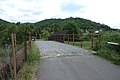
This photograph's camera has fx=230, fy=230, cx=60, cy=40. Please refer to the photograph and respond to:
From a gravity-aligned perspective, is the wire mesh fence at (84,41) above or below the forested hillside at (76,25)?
below

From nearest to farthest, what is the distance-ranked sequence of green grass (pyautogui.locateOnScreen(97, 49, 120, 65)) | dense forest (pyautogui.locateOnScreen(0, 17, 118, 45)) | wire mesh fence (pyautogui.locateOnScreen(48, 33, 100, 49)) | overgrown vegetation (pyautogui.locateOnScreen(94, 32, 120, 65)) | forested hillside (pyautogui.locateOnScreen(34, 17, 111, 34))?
1. green grass (pyautogui.locateOnScreen(97, 49, 120, 65))
2. overgrown vegetation (pyautogui.locateOnScreen(94, 32, 120, 65))
3. wire mesh fence (pyautogui.locateOnScreen(48, 33, 100, 49))
4. dense forest (pyautogui.locateOnScreen(0, 17, 118, 45))
5. forested hillside (pyautogui.locateOnScreen(34, 17, 111, 34))

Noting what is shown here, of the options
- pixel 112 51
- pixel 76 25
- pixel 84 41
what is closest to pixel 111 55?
pixel 112 51

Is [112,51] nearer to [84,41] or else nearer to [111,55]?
[111,55]

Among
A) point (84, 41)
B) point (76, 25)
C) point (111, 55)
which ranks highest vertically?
point (76, 25)

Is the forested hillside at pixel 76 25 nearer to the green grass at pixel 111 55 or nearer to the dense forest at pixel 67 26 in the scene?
the dense forest at pixel 67 26

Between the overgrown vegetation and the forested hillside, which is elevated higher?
the forested hillside

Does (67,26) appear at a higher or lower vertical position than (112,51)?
higher

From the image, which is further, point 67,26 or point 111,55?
point 67,26

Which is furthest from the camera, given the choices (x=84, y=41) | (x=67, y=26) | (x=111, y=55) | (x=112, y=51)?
(x=67, y=26)

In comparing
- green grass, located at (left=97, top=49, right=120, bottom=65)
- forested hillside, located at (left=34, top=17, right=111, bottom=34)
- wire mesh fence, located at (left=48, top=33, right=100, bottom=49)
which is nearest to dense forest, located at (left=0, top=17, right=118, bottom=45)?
forested hillside, located at (left=34, top=17, right=111, bottom=34)

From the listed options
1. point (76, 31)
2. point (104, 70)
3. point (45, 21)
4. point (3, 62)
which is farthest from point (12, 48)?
point (45, 21)

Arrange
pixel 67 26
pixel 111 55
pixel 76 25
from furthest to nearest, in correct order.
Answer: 1. pixel 67 26
2. pixel 76 25
3. pixel 111 55

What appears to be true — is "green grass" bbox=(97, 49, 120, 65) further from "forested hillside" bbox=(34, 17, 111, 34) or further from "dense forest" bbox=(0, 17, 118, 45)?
"forested hillside" bbox=(34, 17, 111, 34)

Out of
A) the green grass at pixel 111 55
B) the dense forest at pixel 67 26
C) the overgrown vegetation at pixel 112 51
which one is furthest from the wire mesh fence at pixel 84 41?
the dense forest at pixel 67 26
